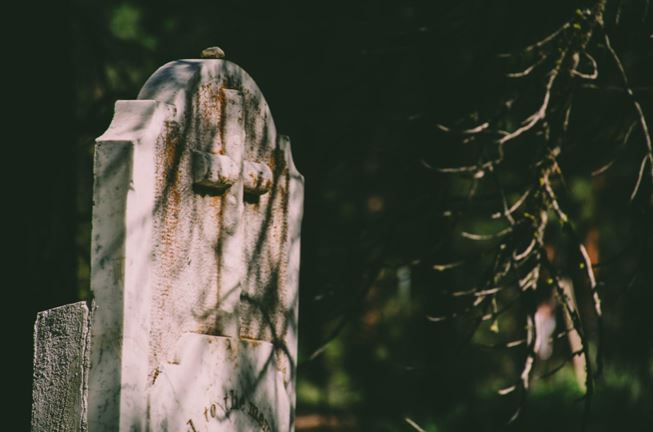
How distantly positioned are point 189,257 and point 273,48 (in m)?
3.35

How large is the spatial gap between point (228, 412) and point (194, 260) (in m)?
0.56

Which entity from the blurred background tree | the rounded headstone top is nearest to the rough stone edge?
the rounded headstone top

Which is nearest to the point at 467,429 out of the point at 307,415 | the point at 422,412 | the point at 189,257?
the point at 422,412

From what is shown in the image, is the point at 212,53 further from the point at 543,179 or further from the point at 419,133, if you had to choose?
the point at 419,133

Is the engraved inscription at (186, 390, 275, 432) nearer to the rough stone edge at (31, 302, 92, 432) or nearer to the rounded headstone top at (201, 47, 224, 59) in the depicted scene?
the rough stone edge at (31, 302, 92, 432)

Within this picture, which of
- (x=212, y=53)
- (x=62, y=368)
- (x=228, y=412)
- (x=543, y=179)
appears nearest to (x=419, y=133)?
(x=543, y=179)

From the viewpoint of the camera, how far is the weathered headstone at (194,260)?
9.82ft

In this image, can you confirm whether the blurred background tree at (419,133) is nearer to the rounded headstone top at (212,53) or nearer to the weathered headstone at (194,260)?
the weathered headstone at (194,260)

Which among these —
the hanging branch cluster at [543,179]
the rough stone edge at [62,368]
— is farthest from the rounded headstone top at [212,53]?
the hanging branch cluster at [543,179]

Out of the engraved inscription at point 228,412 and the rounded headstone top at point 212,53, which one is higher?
the rounded headstone top at point 212,53

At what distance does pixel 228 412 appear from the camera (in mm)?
3537

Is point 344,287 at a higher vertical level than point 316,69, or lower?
lower

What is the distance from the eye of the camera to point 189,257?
3352 millimetres

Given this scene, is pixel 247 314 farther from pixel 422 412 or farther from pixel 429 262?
pixel 422 412
